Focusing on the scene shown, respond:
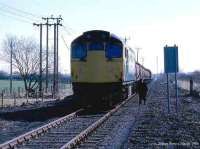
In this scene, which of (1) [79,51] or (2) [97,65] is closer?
(2) [97,65]

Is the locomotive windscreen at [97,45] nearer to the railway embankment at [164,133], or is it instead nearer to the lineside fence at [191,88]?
the railway embankment at [164,133]

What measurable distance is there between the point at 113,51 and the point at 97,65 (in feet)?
3.80

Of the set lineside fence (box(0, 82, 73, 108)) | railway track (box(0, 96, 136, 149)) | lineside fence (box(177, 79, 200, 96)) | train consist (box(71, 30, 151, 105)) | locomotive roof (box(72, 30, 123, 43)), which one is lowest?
railway track (box(0, 96, 136, 149))

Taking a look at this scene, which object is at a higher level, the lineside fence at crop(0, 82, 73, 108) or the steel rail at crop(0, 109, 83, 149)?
the lineside fence at crop(0, 82, 73, 108)

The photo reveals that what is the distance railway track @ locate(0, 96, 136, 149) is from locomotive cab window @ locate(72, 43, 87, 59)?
17.6 feet

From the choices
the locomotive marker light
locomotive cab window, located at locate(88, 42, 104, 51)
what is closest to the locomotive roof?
locomotive cab window, located at locate(88, 42, 104, 51)

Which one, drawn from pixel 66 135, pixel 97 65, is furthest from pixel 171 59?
pixel 66 135

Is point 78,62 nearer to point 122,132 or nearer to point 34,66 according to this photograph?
point 122,132

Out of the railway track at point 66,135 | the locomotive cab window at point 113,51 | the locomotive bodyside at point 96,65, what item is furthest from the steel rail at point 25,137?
the locomotive cab window at point 113,51

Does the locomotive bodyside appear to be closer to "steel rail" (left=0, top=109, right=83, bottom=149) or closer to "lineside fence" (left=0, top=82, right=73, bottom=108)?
"steel rail" (left=0, top=109, right=83, bottom=149)

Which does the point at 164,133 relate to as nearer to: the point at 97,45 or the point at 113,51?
the point at 113,51

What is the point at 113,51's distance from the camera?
1070 inches

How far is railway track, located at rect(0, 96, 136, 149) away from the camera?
13969 millimetres

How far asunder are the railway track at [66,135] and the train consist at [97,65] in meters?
4.60
